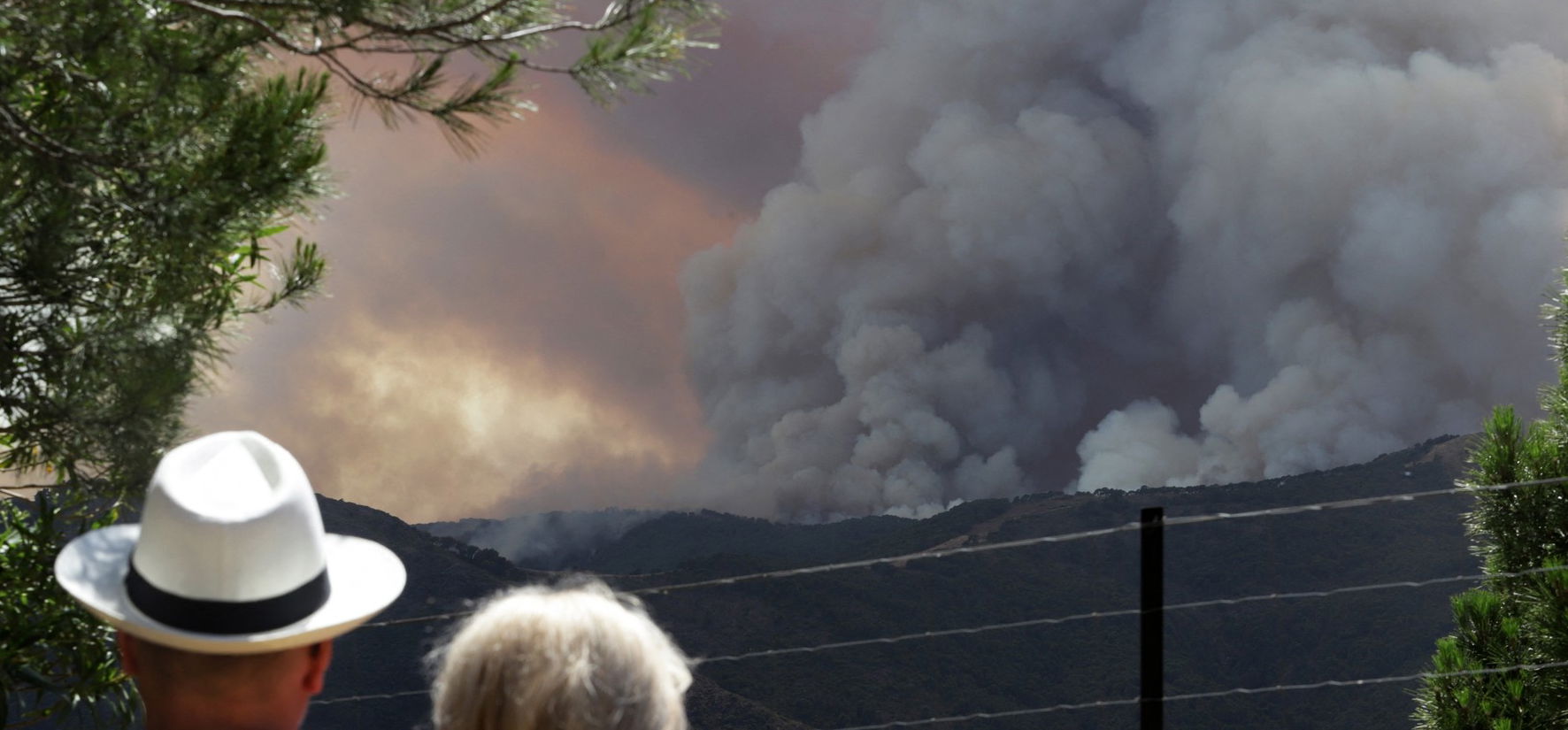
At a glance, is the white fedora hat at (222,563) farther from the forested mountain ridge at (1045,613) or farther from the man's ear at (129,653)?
the forested mountain ridge at (1045,613)

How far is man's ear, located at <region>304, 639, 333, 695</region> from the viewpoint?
1271 mm

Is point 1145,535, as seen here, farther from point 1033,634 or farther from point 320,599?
point 1033,634

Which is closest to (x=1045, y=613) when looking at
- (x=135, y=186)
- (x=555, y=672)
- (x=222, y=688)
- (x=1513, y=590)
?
(x=1513, y=590)

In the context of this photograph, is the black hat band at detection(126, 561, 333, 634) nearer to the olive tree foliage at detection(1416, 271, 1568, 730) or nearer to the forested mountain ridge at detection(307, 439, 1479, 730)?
the olive tree foliage at detection(1416, 271, 1568, 730)

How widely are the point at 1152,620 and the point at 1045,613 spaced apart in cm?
7573

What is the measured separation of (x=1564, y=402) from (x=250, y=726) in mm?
5478

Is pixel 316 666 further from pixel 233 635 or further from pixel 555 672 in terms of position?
pixel 555 672

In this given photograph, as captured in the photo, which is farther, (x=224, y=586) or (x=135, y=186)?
A: (x=135, y=186)

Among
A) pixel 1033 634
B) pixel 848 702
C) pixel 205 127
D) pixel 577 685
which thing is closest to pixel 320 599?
pixel 577 685

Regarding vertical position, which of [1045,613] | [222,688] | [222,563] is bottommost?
[1045,613]

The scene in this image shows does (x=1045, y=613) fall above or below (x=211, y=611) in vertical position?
below

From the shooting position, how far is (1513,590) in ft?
16.9

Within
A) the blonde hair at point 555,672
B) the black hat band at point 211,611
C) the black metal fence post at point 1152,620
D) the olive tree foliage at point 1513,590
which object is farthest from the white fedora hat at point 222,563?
the olive tree foliage at point 1513,590

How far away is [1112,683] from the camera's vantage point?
2315 inches
